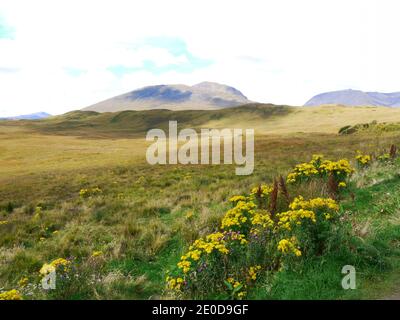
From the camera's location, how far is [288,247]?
5.70 meters

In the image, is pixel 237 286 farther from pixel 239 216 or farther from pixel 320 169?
pixel 320 169

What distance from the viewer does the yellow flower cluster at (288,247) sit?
5.48 metres

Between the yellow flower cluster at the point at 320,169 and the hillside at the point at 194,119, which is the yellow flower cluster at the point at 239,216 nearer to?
the yellow flower cluster at the point at 320,169

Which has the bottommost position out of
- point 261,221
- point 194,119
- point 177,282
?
point 177,282

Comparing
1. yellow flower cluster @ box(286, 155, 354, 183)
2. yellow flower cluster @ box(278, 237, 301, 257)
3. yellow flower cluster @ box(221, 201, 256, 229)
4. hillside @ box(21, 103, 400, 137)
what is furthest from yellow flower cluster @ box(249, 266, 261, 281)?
hillside @ box(21, 103, 400, 137)

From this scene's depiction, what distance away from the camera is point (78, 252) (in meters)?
9.23

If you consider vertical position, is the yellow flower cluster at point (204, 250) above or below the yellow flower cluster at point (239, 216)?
below

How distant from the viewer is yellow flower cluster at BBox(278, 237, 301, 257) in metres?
5.48

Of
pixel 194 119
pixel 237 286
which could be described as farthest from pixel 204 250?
pixel 194 119

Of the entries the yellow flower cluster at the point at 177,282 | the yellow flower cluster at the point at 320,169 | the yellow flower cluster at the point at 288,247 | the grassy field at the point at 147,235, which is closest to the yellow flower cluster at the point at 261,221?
the yellow flower cluster at the point at 288,247

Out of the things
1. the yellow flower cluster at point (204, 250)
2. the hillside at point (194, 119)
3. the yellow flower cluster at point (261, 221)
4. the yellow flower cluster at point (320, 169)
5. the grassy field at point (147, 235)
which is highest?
the hillside at point (194, 119)
